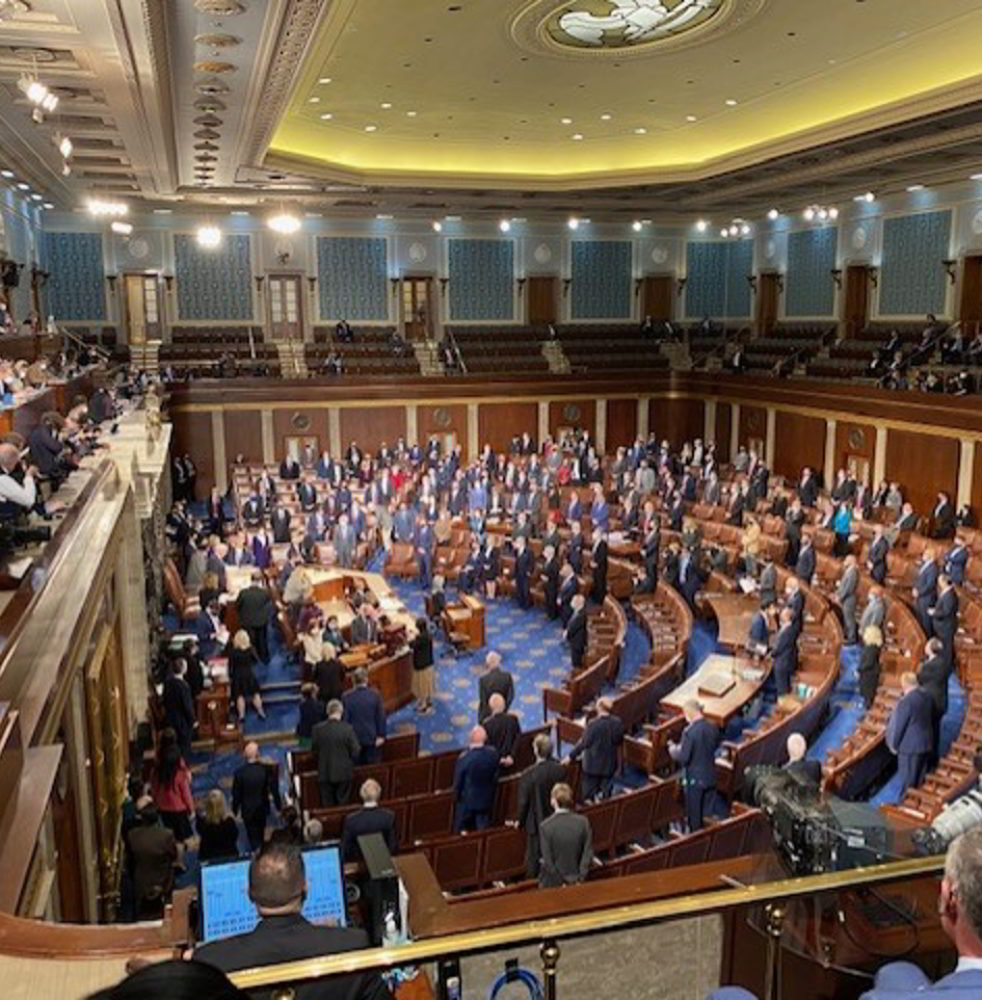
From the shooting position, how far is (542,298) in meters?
31.0

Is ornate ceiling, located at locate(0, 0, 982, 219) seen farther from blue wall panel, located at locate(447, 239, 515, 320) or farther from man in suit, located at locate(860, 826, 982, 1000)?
man in suit, located at locate(860, 826, 982, 1000)

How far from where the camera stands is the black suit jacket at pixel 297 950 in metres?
2.35

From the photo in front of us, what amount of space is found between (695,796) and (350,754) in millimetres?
3164

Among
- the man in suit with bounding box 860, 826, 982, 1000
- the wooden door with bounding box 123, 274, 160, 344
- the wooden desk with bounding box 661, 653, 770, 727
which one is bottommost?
the wooden desk with bounding box 661, 653, 770, 727

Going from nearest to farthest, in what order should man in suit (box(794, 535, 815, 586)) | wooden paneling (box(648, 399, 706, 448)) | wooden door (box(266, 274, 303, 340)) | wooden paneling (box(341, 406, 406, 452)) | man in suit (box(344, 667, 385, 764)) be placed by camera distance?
man in suit (box(344, 667, 385, 764)) < man in suit (box(794, 535, 815, 586)) < wooden paneling (box(341, 406, 406, 452)) < wooden paneling (box(648, 399, 706, 448)) < wooden door (box(266, 274, 303, 340))

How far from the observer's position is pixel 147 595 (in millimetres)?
12375

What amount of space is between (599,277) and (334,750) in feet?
82.2

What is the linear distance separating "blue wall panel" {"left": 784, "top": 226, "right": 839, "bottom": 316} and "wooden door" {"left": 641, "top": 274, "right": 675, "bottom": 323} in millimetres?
4315

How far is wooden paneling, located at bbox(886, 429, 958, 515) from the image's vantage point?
62.1ft

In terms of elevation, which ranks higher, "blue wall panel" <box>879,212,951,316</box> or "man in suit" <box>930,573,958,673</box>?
"blue wall panel" <box>879,212,951,316</box>

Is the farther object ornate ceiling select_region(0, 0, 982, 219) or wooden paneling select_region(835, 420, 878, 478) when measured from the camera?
wooden paneling select_region(835, 420, 878, 478)

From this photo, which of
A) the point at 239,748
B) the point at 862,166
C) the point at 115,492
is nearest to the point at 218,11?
the point at 115,492

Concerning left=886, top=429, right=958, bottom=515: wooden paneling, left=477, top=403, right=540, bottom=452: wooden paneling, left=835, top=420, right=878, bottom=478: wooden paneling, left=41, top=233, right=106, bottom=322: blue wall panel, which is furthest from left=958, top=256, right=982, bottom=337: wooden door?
left=41, top=233, right=106, bottom=322: blue wall panel

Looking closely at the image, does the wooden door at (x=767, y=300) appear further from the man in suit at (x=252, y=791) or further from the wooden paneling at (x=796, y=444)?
the man in suit at (x=252, y=791)
